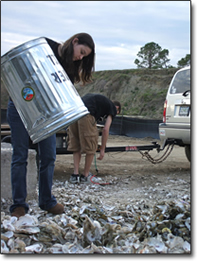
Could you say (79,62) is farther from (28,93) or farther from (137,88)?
(137,88)

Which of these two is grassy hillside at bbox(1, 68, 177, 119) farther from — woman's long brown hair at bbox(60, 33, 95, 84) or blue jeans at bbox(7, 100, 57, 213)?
blue jeans at bbox(7, 100, 57, 213)

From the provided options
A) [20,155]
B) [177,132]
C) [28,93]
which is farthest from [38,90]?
[177,132]

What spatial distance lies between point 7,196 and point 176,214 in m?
1.58

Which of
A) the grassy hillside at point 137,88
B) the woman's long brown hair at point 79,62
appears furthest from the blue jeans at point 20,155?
the grassy hillside at point 137,88

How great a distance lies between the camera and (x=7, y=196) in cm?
315

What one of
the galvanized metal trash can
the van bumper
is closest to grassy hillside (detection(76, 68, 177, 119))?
the van bumper

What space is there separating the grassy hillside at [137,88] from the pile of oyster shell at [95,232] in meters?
22.5

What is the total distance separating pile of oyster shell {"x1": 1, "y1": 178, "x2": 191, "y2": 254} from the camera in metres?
2.39

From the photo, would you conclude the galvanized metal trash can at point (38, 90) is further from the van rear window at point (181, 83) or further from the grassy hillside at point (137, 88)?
the grassy hillside at point (137, 88)

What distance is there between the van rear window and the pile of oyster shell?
362 cm

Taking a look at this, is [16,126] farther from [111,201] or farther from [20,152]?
[111,201]

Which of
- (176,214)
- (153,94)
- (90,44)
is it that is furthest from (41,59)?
(153,94)

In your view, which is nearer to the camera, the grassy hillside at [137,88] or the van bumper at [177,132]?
the van bumper at [177,132]

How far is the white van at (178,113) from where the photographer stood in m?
6.03
